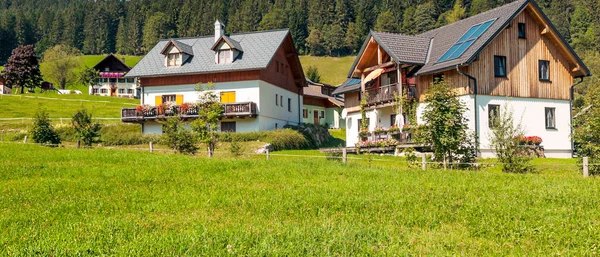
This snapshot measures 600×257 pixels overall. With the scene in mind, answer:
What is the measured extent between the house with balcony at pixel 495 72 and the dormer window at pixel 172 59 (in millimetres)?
16605

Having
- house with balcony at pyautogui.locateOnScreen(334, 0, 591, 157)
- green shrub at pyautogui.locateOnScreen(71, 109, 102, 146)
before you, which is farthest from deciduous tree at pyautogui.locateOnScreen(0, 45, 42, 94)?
house with balcony at pyautogui.locateOnScreen(334, 0, 591, 157)

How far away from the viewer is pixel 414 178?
17.1m

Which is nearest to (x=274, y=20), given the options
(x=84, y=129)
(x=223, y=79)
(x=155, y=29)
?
(x=155, y=29)

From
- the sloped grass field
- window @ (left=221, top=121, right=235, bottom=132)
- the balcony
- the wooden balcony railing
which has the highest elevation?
the wooden balcony railing

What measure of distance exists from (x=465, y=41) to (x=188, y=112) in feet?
66.9

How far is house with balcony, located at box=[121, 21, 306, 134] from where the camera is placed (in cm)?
4208

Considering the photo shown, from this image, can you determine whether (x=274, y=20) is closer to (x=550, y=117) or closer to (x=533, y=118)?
(x=550, y=117)

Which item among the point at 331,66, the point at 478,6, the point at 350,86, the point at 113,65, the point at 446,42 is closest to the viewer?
the point at 446,42

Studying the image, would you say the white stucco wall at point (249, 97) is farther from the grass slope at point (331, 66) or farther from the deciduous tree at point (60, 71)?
the grass slope at point (331, 66)

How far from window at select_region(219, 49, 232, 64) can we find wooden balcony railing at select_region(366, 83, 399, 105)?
11.5 m

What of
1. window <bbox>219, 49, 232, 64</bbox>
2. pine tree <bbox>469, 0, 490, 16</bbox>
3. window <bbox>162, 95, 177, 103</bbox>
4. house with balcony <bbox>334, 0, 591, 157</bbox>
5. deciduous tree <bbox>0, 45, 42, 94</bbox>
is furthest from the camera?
pine tree <bbox>469, 0, 490, 16</bbox>

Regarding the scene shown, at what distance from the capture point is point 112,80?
11056 cm

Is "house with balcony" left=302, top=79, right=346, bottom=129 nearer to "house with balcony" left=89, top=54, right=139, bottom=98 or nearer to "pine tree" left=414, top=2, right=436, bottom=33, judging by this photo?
"house with balcony" left=89, top=54, right=139, bottom=98

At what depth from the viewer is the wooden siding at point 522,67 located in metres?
32.3
